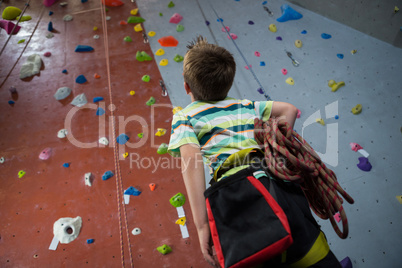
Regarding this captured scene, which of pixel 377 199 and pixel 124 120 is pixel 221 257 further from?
pixel 124 120

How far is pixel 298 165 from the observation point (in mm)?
901

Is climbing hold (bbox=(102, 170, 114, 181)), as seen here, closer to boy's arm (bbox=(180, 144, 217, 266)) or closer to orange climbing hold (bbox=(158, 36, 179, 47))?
boy's arm (bbox=(180, 144, 217, 266))

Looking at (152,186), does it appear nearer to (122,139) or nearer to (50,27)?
(122,139)

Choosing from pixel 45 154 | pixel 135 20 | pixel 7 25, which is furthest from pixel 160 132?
pixel 7 25

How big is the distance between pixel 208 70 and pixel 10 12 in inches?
103

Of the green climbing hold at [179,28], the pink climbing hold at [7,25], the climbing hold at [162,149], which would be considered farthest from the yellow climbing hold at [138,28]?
the climbing hold at [162,149]

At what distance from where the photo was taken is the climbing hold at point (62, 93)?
2248 mm

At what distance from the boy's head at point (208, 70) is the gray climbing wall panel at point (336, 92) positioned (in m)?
0.97

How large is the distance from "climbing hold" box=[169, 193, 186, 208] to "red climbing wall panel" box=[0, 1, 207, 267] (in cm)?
3

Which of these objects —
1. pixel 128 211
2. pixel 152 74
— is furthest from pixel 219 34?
pixel 128 211

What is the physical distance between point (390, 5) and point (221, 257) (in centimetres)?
212

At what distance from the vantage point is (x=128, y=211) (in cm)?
168

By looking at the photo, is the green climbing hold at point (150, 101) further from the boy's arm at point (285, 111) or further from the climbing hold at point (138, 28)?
the boy's arm at point (285, 111)

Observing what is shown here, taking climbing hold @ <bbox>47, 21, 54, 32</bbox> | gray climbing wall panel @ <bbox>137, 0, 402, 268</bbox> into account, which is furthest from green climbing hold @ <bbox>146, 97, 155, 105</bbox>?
climbing hold @ <bbox>47, 21, 54, 32</bbox>
